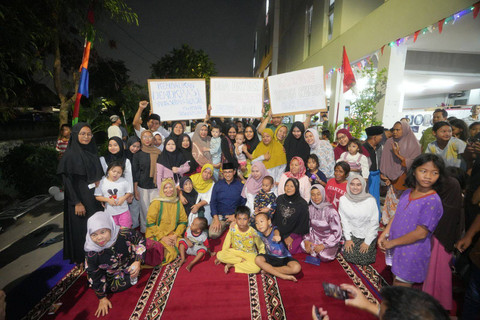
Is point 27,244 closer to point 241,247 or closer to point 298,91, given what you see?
point 241,247

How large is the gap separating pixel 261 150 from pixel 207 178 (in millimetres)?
1200

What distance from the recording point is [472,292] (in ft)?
5.81

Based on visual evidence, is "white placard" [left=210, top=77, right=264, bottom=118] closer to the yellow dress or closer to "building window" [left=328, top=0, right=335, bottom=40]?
the yellow dress

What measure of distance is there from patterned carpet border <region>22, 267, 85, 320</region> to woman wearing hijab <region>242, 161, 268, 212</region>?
2493 mm

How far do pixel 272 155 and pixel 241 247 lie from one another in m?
1.87

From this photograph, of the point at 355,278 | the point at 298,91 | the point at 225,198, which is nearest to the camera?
the point at 355,278

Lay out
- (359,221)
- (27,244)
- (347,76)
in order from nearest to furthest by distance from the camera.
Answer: (359,221) → (27,244) → (347,76)

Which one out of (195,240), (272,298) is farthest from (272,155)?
(272,298)

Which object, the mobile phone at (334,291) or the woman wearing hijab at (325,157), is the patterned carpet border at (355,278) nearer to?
the mobile phone at (334,291)

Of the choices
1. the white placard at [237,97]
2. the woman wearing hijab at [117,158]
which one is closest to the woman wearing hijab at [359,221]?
the white placard at [237,97]

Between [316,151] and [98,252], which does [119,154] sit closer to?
[98,252]

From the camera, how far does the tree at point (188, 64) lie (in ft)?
64.3

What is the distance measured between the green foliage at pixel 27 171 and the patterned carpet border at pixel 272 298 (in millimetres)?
5753

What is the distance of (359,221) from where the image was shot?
2963 mm
